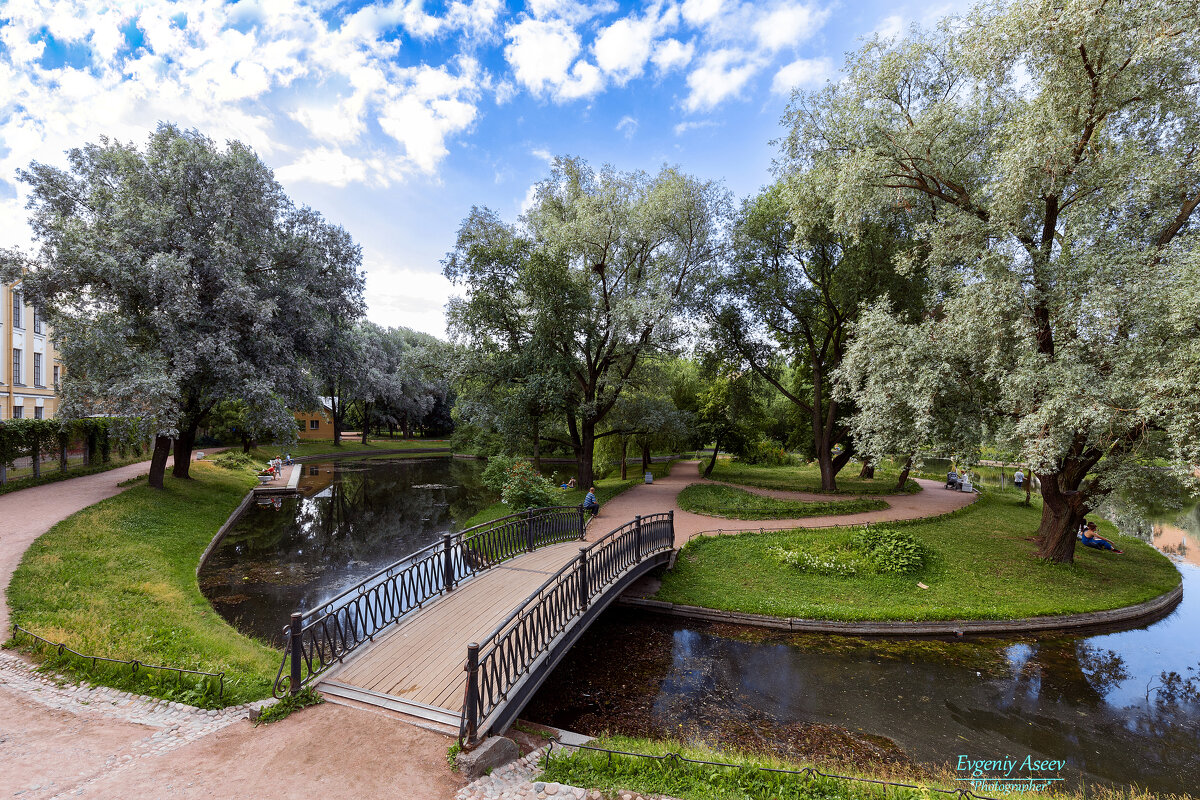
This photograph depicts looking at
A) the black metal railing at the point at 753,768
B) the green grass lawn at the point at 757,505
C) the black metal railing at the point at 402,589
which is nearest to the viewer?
the black metal railing at the point at 753,768

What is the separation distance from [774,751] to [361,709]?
17.6ft

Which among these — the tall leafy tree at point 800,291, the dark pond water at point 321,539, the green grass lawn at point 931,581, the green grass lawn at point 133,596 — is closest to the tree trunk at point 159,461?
the green grass lawn at point 133,596

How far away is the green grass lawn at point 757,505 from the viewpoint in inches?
696

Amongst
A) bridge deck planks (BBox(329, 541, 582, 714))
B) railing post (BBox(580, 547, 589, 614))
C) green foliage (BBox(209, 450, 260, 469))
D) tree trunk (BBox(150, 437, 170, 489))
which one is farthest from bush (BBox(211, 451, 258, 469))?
railing post (BBox(580, 547, 589, 614))

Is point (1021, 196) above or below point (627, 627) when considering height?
above

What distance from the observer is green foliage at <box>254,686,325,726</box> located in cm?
541

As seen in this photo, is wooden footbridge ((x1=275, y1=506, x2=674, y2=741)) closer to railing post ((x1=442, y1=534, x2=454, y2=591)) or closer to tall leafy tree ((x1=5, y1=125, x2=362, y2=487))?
railing post ((x1=442, y1=534, x2=454, y2=591))

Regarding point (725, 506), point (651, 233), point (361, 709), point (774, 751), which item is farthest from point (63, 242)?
point (725, 506)

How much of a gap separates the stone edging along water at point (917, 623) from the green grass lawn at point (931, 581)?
0.12 meters

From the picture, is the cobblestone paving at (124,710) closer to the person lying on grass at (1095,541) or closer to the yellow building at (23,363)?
the person lying on grass at (1095,541)

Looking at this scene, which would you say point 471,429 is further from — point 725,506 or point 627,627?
point 627,627

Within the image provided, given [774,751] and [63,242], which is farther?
[63,242]

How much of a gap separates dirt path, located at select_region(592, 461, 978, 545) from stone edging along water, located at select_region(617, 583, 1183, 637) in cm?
380

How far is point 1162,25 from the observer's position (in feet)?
28.9
